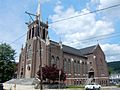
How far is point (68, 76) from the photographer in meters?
66.1

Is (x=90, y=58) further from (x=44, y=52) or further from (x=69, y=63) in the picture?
(x=44, y=52)

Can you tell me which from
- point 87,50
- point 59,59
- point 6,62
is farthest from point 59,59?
point 87,50

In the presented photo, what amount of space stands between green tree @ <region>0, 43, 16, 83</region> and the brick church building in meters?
3.88

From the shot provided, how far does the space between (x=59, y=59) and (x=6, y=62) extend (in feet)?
69.5

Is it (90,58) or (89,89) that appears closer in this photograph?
(89,89)

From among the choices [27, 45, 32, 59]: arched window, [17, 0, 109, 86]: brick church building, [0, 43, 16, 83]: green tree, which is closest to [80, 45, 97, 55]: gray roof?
[17, 0, 109, 86]: brick church building

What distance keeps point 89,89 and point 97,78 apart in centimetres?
3657

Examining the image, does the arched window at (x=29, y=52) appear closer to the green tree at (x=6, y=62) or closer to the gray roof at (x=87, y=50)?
the green tree at (x=6, y=62)

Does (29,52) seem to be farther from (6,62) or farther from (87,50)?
(87,50)

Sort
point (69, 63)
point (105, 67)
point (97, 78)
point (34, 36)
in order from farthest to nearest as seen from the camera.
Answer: point (105, 67), point (97, 78), point (69, 63), point (34, 36)

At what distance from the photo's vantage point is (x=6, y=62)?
227 ft

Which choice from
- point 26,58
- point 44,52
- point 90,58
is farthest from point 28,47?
point 90,58

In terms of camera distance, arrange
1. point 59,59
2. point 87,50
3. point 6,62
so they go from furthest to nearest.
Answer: point 87,50 → point 6,62 → point 59,59

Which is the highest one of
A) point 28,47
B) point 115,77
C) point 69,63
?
point 28,47
